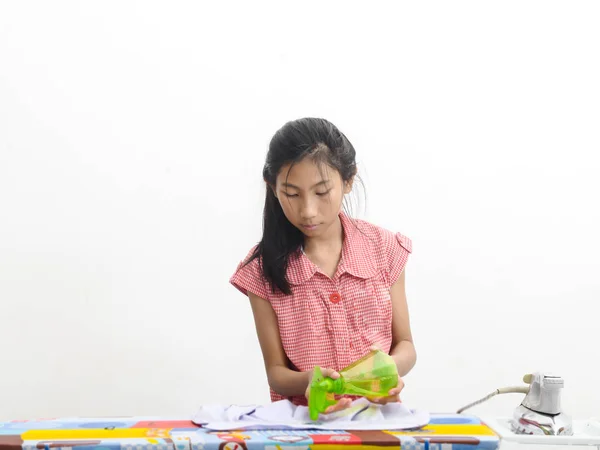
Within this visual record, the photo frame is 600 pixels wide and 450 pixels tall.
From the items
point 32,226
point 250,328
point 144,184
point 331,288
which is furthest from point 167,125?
point 331,288

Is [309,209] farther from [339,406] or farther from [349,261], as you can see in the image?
[339,406]

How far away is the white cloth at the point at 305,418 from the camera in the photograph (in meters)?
0.96

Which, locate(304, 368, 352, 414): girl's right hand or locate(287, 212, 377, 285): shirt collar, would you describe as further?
locate(287, 212, 377, 285): shirt collar

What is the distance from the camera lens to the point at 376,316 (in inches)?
49.1

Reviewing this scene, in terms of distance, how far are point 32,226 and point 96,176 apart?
0.70 feet

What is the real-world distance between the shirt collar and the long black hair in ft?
0.05

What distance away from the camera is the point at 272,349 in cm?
125

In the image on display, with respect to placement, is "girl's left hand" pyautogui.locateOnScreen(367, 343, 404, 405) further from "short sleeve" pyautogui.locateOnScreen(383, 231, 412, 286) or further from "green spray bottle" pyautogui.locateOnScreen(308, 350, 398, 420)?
"short sleeve" pyautogui.locateOnScreen(383, 231, 412, 286)

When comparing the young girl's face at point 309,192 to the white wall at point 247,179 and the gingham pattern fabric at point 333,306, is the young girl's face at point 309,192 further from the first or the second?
the white wall at point 247,179

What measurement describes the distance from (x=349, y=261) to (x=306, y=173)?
20 cm

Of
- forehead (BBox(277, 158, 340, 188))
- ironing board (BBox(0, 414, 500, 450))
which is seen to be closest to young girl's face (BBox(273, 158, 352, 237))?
forehead (BBox(277, 158, 340, 188))

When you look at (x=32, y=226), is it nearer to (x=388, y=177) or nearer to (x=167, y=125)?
(x=167, y=125)

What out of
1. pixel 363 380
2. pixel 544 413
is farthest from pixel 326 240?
pixel 544 413

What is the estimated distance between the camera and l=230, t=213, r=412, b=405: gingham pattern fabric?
48.0 inches
